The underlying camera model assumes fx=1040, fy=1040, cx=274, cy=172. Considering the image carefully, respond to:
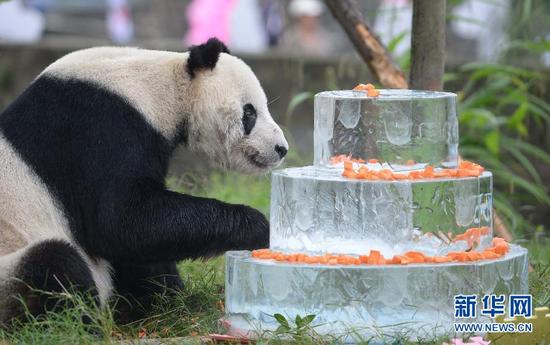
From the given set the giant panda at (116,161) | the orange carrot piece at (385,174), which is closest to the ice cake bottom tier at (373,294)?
the orange carrot piece at (385,174)

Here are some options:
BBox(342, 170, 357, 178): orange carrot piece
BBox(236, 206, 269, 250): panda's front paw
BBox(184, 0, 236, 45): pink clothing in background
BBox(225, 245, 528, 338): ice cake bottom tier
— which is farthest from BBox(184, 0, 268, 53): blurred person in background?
BBox(225, 245, 528, 338): ice cake bottom tier

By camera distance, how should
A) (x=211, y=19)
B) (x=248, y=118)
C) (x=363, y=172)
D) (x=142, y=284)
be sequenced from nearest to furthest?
(x=363, y=172), (x=248, y=118), (x=142, y=284), (x=211, y=19)

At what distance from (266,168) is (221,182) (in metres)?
3.57

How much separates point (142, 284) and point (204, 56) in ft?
3.91

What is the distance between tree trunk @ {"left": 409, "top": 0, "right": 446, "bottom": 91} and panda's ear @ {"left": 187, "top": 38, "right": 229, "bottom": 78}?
1.48m

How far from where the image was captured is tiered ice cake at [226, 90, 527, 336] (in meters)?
4.12

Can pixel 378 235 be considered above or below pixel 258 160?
below

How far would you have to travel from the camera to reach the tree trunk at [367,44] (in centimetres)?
625

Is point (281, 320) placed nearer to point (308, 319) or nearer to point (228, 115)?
point (308, 319)

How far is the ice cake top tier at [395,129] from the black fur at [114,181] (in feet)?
1.91

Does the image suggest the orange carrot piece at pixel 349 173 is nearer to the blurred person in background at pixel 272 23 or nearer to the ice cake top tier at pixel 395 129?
the ice cake top tier at pixel 395 129

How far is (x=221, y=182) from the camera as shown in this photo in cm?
850

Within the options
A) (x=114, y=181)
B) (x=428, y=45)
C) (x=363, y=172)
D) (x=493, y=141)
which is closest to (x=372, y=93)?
(x=363, y=172)

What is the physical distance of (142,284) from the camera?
513 centimetres
